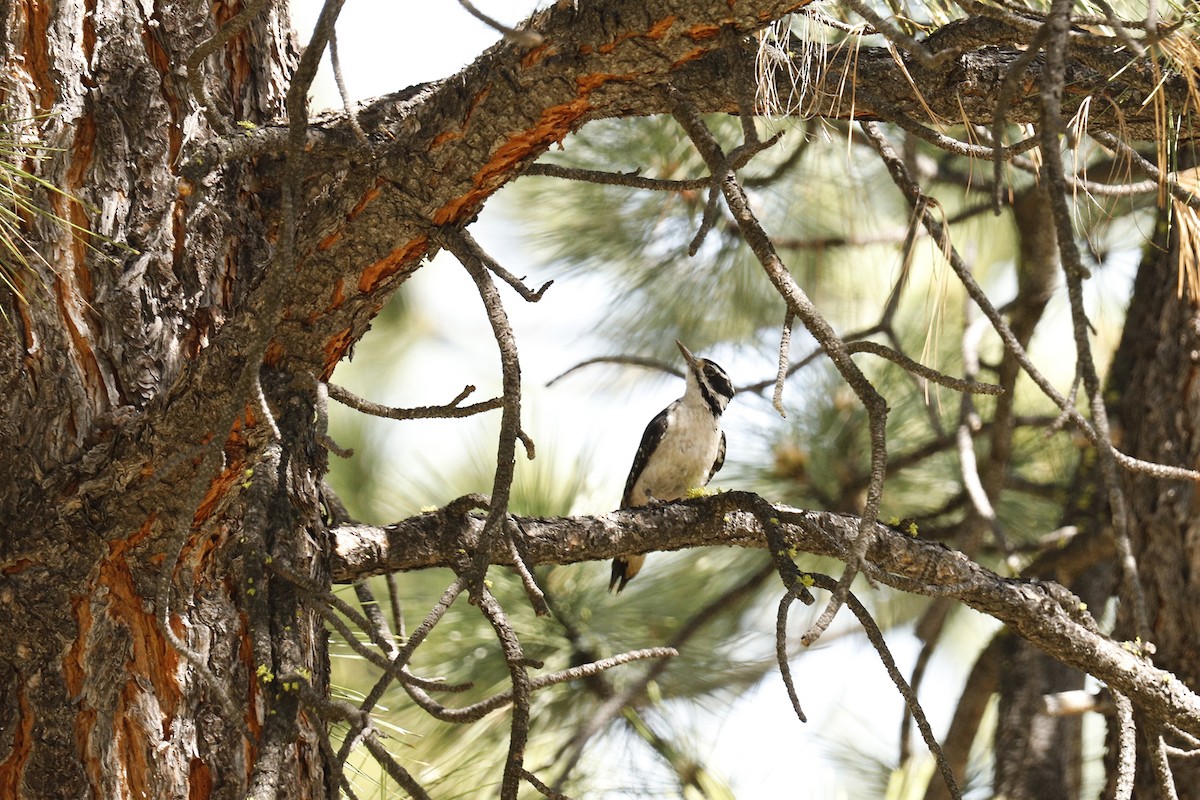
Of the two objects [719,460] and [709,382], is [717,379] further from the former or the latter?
[719,460]

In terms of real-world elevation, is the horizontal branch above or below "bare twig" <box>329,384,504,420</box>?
above

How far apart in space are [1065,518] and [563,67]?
3133 millimetres

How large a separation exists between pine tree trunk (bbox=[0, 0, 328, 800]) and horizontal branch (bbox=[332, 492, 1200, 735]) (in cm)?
19

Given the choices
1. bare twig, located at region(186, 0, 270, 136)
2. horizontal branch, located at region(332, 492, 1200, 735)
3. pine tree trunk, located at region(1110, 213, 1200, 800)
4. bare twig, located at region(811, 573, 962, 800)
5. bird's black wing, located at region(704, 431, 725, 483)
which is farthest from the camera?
bird's black wing, located at region(704, 431, 725, 483)

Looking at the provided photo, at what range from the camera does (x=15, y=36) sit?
4.89 ft

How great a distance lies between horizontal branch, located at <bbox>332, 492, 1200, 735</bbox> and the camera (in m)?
1.74

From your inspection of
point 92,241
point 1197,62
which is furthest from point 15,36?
point 1197,62

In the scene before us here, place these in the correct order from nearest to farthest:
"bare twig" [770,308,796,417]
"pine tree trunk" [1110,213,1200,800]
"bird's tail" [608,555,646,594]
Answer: "bare twig" [770,308,796,417], "pine tree trunk" [1110,213,1200,800], "bird's tail" [608,555,646,594]

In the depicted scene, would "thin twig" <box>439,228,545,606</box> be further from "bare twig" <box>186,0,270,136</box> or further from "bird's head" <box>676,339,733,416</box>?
"bird's head" <box>676,339,733,416</box>

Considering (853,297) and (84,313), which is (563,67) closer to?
(84,313)

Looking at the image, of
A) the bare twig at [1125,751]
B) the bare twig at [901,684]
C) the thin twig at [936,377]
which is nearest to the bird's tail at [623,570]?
the bare twig at [1125,751]

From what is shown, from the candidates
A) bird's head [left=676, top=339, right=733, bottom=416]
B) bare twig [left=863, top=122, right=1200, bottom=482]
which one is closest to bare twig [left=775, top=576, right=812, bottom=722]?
bare twig [left=863, top=122, right=1200, bottom=482]

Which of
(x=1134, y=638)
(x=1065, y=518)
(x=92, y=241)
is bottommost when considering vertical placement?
(x=92, y=241)

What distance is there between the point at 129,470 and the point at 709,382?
2.73 metres
